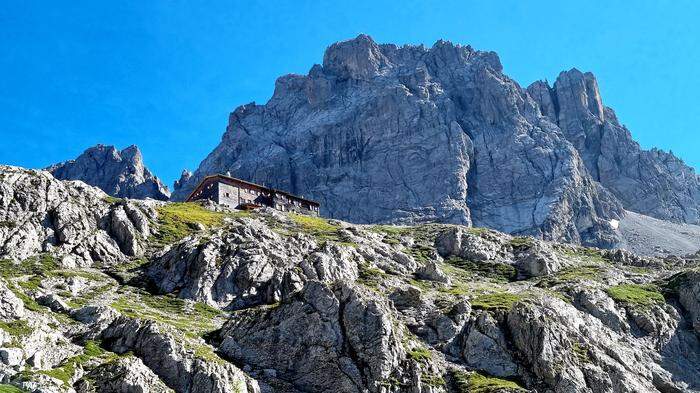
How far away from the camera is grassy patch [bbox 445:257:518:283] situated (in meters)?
113

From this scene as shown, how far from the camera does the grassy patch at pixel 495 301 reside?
262 feet

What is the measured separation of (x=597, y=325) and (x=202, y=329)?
1756 inches

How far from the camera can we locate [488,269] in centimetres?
11644

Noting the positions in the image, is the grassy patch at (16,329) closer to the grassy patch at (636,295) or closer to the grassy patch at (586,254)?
the grassy patch at (636,295)

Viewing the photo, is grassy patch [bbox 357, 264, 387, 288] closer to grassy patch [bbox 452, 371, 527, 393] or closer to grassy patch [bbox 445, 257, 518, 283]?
grassy patch [bbox 445, 257, 518, 283]

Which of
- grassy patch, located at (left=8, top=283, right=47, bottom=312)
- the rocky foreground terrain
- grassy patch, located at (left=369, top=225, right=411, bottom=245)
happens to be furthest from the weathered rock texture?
grassy patch, located at (left=369, top=225, right=411, bottom=245)

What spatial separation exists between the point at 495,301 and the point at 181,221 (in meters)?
59.1

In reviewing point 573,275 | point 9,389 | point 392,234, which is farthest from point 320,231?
point 9,389

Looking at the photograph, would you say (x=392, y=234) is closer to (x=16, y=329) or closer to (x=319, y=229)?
(x=319, y=229)

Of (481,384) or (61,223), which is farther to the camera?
(61,223)

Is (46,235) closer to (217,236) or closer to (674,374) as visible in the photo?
(217,236)

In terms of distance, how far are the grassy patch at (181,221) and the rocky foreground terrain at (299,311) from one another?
0.57m

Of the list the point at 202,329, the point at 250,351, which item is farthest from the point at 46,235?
the point at 250,351

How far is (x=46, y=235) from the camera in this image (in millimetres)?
94250
